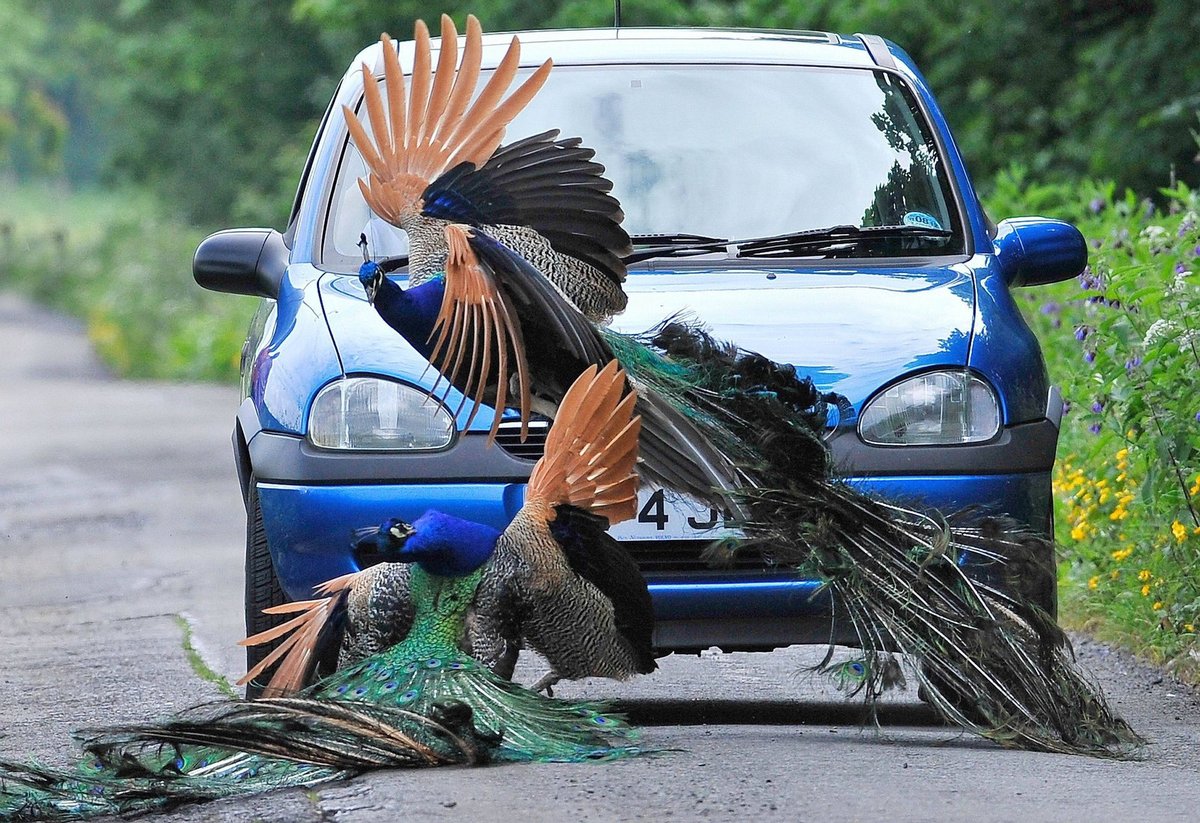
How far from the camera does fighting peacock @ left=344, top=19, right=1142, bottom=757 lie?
4.84m

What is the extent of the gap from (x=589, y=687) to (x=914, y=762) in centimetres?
162

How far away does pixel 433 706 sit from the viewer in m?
4.50

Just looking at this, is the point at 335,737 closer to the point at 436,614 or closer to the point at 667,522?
the point at 436,614

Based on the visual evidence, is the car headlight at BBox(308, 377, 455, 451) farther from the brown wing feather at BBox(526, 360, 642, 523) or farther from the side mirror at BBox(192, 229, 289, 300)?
the side mirror at BBox(192, 229, 289, 300)

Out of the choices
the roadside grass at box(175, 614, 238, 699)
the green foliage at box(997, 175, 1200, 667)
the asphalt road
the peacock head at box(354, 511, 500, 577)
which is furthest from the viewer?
the green foliage at box(997, 175, 1200, 667)

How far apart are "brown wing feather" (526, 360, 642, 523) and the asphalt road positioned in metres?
0.61

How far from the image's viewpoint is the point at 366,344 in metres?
5.34

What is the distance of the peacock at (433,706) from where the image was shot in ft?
14.4

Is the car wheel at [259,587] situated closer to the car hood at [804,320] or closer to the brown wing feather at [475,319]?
the car hood at [804,320]

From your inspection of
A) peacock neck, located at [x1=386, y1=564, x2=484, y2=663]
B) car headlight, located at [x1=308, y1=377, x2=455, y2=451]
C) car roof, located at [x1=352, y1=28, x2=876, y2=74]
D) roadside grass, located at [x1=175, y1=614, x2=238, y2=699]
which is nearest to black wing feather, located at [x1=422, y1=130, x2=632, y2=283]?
car headlight, located at [x1=308, y1=377, x2=455, y2=451]

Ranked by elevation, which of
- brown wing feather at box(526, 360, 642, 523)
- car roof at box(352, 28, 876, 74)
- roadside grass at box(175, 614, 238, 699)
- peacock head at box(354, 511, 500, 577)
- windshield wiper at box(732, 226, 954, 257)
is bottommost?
roadside grass at box(175, 614, 238, 699)

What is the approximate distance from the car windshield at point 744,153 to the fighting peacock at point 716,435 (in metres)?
0.98

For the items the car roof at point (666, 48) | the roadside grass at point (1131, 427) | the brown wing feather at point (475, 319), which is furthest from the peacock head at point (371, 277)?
the roadside grass at point (1131, 427)

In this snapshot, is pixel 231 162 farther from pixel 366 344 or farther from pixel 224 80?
pixel 366 344
